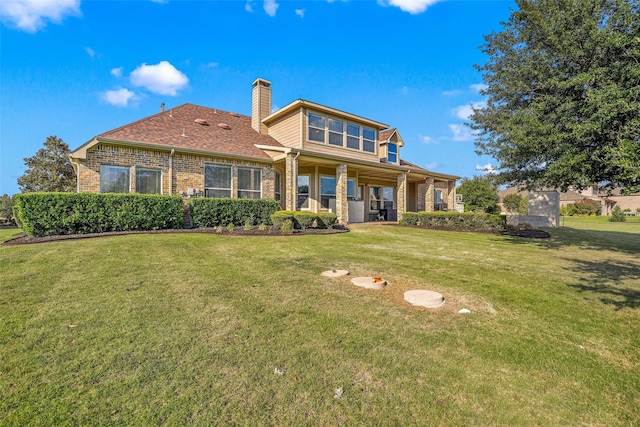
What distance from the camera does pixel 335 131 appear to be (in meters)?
16.5

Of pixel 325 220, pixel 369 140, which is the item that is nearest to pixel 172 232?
pixel 325 220

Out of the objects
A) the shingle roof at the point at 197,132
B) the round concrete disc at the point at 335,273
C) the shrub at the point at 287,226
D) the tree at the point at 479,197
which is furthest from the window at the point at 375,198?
the round concrete disc at the point at 335,273

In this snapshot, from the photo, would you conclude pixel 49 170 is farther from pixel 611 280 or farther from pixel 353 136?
pixel 611 280

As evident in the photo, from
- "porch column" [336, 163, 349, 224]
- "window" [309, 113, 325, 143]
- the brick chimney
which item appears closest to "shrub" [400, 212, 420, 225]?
"porch column" [336, 163, 349, 224]

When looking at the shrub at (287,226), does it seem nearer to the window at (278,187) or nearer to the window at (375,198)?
the window at (278,187)

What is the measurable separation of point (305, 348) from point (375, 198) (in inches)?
734

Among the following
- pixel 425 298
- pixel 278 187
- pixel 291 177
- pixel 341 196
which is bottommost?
pixel 425 298

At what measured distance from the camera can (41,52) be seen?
13375 mm

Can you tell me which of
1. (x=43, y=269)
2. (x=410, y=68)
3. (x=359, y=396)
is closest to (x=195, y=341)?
(x=359, y=396)

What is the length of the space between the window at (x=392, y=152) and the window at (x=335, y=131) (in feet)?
13.9

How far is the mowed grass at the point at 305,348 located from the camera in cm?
200

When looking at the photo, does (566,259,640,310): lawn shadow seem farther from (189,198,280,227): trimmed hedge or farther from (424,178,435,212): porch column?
(424,178,435,212): porch column

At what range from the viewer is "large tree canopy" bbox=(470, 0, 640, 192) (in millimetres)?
6113

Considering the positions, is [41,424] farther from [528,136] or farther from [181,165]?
[181,165]
